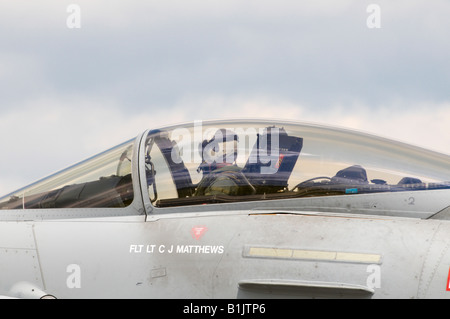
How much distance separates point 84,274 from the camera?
19.4 feet

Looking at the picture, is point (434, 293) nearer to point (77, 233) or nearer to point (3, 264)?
point (77, 233)

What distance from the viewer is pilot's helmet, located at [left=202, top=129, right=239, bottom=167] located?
6648mm

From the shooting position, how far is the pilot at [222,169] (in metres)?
6.50

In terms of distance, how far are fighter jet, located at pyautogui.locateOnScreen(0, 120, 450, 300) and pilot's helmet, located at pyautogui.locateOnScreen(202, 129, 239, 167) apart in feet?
0.04

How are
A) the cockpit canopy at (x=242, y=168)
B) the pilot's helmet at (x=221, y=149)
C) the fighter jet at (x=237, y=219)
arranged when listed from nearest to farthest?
1. the fighter jet at (x=237, y=219)
2. the cockpit canopy at (x=242, y=168)
3. the pilot's helmet at (x=221, y=149)

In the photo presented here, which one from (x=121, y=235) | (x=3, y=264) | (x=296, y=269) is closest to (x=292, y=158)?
(x=296, y=269)

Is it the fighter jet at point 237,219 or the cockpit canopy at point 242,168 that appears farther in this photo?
the cockpit canopy at point 242,168

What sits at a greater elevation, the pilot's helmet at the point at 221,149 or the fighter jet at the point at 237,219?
the pilot's helmet at the point at 221,149

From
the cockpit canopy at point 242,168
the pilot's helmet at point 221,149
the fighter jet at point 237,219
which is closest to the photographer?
the fighter jet at point 237,219

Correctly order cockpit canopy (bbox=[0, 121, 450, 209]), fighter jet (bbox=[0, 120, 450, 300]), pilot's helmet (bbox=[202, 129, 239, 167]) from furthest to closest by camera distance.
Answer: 1. pilot's helmet (bbox=[202, 129, 239, 167])
2. cockpit canopy (bbox=[0, 121, 450, 209])
3. fighter jet (bbox=[0, 120, 450, 300])

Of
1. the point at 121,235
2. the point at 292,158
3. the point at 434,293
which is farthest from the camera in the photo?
the point at 292,158
